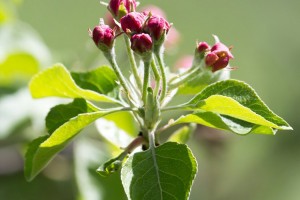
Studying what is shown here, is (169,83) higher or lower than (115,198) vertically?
higher

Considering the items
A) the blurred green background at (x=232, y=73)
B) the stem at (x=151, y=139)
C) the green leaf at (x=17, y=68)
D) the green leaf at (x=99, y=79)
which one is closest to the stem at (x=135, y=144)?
the stem at (x=151, y=139)

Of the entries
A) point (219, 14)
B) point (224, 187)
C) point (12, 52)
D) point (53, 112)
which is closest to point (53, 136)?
point (53, 112)

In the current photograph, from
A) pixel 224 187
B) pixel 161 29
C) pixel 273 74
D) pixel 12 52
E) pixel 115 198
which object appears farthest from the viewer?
pixel 273 74

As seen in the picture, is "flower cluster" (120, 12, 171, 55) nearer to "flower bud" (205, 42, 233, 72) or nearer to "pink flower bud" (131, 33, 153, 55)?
"pink flower bud" (131, 33, 153, 55)

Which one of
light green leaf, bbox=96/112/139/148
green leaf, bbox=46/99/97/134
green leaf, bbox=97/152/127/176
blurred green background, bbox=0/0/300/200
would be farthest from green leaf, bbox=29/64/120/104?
blurred green background, bbox=0/0/300/200

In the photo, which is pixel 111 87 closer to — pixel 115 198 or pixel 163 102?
pixel 163 102

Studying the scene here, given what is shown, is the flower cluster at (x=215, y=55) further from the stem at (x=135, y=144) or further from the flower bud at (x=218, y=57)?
the stem at (x=135, y=144)

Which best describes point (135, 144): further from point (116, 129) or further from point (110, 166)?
point (116, 129)
